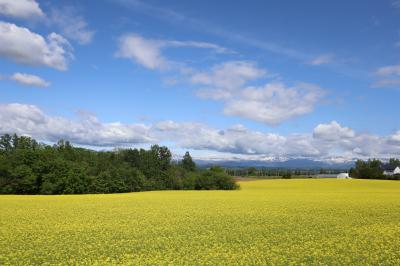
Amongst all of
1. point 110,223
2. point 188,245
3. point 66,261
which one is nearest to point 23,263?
point 66,261

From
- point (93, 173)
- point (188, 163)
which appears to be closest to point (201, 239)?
point (93, 173)

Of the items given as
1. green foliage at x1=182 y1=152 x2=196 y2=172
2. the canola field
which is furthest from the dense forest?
the canola field

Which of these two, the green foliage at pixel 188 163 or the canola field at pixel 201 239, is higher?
the green foliage at pixel 188 163

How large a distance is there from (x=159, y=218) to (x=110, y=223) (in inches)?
146

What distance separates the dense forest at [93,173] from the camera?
75312 millimetres

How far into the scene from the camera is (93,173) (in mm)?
81125

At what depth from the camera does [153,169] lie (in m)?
97.6

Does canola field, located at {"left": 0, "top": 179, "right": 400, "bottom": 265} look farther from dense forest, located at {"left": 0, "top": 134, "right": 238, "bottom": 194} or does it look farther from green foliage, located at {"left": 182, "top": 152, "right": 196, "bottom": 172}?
green foliage, located at {"left": 182, "top": 152, "right": 196, "bottom": 172}

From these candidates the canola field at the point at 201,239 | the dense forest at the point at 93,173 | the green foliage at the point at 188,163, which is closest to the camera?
the canola field at the point at 201,239

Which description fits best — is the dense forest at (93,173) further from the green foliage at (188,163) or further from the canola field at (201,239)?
the canola field at (201,239)

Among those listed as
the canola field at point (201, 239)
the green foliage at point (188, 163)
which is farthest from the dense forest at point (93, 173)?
the canola field at point (201, 239)

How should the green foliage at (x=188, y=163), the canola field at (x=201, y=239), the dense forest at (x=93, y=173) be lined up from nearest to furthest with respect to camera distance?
the canola field at (x=201, y=239), the dense forest at (x=93, y=173), the green foliage at (x=188, y=163)

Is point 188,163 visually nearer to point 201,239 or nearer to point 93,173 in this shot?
Answer: point 93,173

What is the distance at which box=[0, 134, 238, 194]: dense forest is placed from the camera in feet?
247
